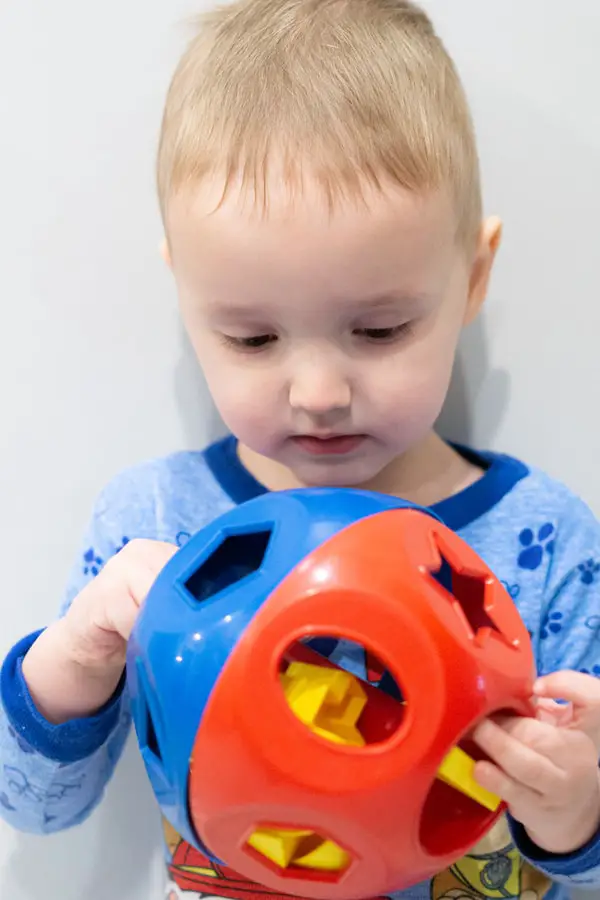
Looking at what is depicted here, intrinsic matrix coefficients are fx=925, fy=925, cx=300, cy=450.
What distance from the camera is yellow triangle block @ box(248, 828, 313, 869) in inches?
19.9

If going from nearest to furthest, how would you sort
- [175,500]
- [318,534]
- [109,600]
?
[318,534] → [109,600] → [175,500]

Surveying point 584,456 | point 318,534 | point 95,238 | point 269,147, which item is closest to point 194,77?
point 269,147

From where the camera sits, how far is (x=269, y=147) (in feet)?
1.89

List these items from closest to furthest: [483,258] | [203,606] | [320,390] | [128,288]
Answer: [203,606]
[320,390]
[483,258]
[128,288]

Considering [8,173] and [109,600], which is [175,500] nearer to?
[109,600]

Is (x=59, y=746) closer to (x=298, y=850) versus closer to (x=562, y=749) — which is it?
(x=298, y=850)

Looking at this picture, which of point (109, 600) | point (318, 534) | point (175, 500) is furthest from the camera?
point (175, 500)

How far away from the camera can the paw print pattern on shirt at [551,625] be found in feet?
2.36

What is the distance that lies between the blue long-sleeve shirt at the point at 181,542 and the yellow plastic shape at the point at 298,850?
0.16 m

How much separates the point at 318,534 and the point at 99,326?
1.51ft

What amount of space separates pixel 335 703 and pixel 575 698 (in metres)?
0.15

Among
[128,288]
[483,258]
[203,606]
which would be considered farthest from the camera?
[128,288]

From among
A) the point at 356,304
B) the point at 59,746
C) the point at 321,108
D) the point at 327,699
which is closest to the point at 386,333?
the point at 356,304

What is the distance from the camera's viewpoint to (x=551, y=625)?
28.4 inches
